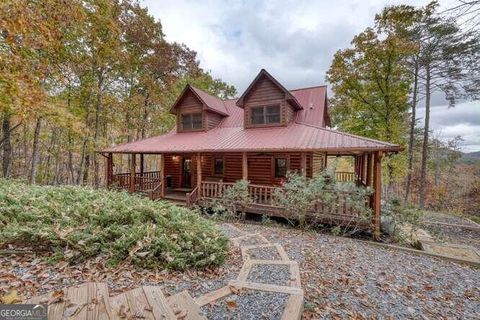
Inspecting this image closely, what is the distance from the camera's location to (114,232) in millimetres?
4113

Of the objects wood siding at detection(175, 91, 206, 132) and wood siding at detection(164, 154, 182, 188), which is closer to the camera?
wood siding at detection(175, 91, 206, 132)

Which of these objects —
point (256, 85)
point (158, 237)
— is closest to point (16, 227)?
point (158, 237)

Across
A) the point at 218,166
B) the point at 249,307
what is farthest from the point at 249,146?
the point at 249,307

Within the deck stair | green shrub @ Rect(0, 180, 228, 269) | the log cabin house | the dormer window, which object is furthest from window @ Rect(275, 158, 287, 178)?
the deck stair

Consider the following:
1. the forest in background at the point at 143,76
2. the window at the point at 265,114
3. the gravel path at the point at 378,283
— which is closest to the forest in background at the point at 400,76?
the forest in background at the point at 143,76

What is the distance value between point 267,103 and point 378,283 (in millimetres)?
10064

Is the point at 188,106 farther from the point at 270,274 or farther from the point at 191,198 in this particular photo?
the point at 270,274

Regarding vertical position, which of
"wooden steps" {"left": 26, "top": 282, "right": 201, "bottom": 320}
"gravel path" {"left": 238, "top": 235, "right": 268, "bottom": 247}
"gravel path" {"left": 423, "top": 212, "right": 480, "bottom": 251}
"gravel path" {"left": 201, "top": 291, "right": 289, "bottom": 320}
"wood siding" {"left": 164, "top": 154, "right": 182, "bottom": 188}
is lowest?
"gravel path" {"left": 423, "top": 212, "right": 480, "bottom": 251}

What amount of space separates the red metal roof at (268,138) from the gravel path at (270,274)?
5472mm

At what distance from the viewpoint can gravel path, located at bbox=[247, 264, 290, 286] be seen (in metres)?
3.81

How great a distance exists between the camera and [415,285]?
15.3ft

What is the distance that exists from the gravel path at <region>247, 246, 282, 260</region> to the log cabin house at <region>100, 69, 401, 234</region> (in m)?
3.66

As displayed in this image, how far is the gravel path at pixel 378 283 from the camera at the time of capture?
3.61m

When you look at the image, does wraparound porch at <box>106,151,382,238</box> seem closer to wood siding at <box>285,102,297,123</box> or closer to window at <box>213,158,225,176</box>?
window at <box>213,158,225,176</box>
